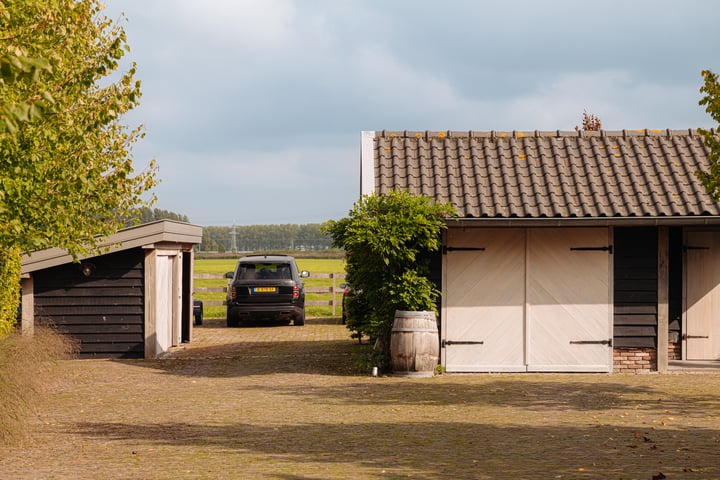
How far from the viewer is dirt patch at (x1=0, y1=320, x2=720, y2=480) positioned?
8055mm

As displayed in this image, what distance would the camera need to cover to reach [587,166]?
52.3 ft

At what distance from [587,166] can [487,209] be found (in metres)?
2.34

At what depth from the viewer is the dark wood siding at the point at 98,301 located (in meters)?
17.1

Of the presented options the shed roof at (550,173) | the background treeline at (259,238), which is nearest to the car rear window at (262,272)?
the shed roof at (550,173)

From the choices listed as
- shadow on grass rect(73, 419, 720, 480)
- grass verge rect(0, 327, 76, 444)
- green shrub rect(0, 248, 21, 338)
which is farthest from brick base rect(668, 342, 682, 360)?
green shrub rect(0, 248, 21, 338)

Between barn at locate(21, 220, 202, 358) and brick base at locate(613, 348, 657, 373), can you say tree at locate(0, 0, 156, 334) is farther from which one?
brick base at locate(613, 348, 657, 373)

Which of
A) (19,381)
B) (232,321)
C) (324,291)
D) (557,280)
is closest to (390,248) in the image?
(557,280)

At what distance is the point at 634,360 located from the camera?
50.3ft

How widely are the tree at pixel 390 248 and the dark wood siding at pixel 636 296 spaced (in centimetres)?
302

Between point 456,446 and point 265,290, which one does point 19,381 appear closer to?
point 456,446

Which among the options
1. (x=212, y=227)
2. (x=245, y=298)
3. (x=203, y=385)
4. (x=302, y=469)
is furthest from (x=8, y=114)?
(x=212, y=227)

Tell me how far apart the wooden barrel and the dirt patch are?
306 mm

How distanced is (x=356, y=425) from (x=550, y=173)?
23.3ft

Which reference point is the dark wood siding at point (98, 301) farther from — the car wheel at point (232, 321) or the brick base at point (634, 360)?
the brick base at point (634, 360)
